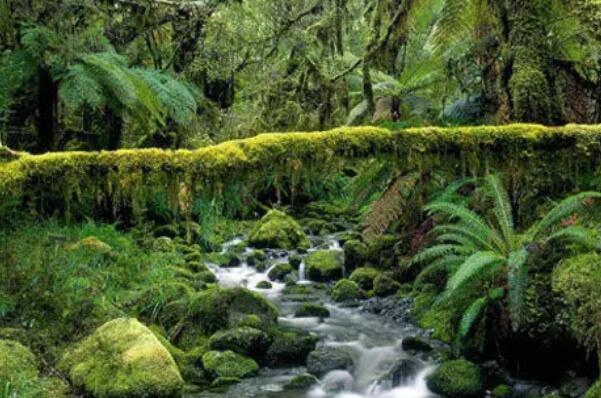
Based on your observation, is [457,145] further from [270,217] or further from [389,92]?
[270,217]

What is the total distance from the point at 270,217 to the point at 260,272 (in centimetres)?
223

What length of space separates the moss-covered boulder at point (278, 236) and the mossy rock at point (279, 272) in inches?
60.1

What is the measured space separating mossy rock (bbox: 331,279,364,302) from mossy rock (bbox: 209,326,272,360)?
2.36 metres

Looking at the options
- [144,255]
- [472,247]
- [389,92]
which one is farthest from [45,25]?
[472,247]

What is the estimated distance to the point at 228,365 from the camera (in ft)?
19.1

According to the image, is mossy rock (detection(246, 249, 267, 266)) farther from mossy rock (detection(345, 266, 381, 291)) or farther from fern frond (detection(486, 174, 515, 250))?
fern frond (detection(486, 174, 515, 250))

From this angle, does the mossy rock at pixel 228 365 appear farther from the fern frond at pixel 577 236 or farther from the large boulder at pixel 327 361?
the fern frond at pixel 577 236

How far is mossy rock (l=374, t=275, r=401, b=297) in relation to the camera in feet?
27.1

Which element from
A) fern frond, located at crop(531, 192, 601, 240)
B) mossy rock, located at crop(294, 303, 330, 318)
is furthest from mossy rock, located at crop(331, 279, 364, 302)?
fern frond, located at crop(531, 192, 601, 240)

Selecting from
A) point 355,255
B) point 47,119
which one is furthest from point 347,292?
point 47,119

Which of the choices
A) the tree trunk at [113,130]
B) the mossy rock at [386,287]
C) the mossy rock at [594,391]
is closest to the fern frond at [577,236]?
the mossy rock at [594,391]

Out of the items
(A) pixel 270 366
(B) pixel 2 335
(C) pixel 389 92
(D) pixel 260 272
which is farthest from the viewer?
(D) pixel 260 272

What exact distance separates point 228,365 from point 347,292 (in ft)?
9.68

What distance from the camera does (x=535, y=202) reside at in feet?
22.7
